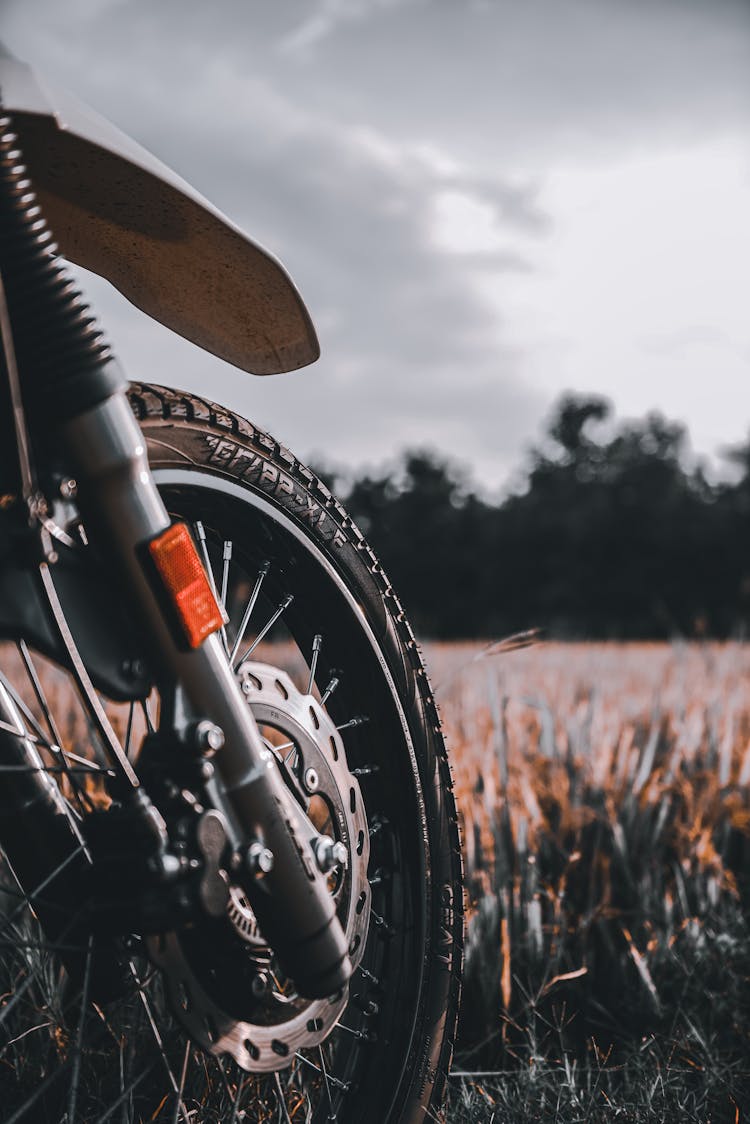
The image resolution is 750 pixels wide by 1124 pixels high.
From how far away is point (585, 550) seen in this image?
4406cm

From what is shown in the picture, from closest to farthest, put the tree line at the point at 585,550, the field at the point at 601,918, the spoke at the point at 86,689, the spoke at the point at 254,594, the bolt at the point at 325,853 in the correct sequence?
1. the spoke at the point at 86,689
2. the bolt at the point at 325,853
3. the spoke at the point at 254,594
4. the field at the point at 601,918
5. the tree line at the point at 585,550

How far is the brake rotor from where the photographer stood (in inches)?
44.1

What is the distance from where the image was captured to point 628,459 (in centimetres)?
5191

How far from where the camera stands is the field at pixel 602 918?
1.76 meters

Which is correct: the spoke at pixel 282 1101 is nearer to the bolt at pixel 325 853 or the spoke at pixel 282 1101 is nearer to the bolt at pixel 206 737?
the bolt at pixel 325 853

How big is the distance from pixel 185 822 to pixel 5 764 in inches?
12.0

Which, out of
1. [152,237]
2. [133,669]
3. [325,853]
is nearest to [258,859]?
[325,853]

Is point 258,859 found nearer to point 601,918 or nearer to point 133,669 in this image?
point 133,669

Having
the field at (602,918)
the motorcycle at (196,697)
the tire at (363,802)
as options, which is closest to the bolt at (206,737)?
the motorcycle at (196,697)

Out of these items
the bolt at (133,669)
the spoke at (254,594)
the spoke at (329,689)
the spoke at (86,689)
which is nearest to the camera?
the spoke at (86,689)

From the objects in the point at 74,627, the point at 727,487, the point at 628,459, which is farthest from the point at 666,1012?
the point at 628,459

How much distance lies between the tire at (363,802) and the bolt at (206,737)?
9.5 inches

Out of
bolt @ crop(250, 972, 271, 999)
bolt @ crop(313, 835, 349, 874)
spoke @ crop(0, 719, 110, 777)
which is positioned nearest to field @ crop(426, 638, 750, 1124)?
bolt @ crop(313, 835, 349, 874)

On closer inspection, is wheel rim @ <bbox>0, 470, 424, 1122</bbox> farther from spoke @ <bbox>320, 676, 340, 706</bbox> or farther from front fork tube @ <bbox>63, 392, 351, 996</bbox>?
front fork tube @ <bbox>63, 392, 351, 996</bbox>
